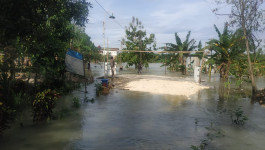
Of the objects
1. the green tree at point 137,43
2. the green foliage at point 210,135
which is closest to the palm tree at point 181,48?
the green tree at point 137,43

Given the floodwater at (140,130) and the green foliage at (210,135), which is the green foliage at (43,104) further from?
the green foliage at (210,135)

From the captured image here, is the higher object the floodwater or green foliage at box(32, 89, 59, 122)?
green foliage at box(32, 89, 59, 122)

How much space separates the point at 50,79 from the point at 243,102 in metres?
9.41

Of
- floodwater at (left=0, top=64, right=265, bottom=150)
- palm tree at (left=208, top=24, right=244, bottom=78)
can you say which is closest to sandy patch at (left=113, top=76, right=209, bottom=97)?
floodwater at (left=0, top=64, right=265, bottom=150)

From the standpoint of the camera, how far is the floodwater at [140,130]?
5094 millimetres

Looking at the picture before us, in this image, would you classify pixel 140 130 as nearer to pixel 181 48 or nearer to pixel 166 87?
pixel 166 87

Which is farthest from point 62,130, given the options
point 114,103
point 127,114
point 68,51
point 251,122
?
point 251,122

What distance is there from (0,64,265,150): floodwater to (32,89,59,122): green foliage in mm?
279

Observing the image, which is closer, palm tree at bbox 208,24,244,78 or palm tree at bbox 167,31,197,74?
palm tree at bbox 208,24,244,78

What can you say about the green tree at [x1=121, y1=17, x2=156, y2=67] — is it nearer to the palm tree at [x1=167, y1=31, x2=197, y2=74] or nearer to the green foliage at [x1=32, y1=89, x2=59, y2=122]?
the palm tree at [x1=167, y1=31, x2=197, y2=74]

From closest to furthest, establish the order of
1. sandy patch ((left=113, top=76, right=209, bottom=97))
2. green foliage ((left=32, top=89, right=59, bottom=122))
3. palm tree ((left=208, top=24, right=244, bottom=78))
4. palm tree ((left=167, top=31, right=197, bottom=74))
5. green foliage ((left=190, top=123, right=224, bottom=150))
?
1. green foliage ((left=190, top=123, right=224, bottom=150))
2. green foliage ((left=32, top=89, right=59, bottom=122))
3. sandy patch ((left=113, top=76, right=209, bottom=97))
4. palm tree ((left=208, top=24, right=244, bottom=78))
5. palm tree ((left=167, top=31, right=197, bottom=74))

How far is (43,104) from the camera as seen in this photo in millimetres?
6180

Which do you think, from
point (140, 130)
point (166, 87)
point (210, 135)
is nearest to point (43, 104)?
point (140, 130)

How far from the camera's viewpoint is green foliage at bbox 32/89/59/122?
6083mm
